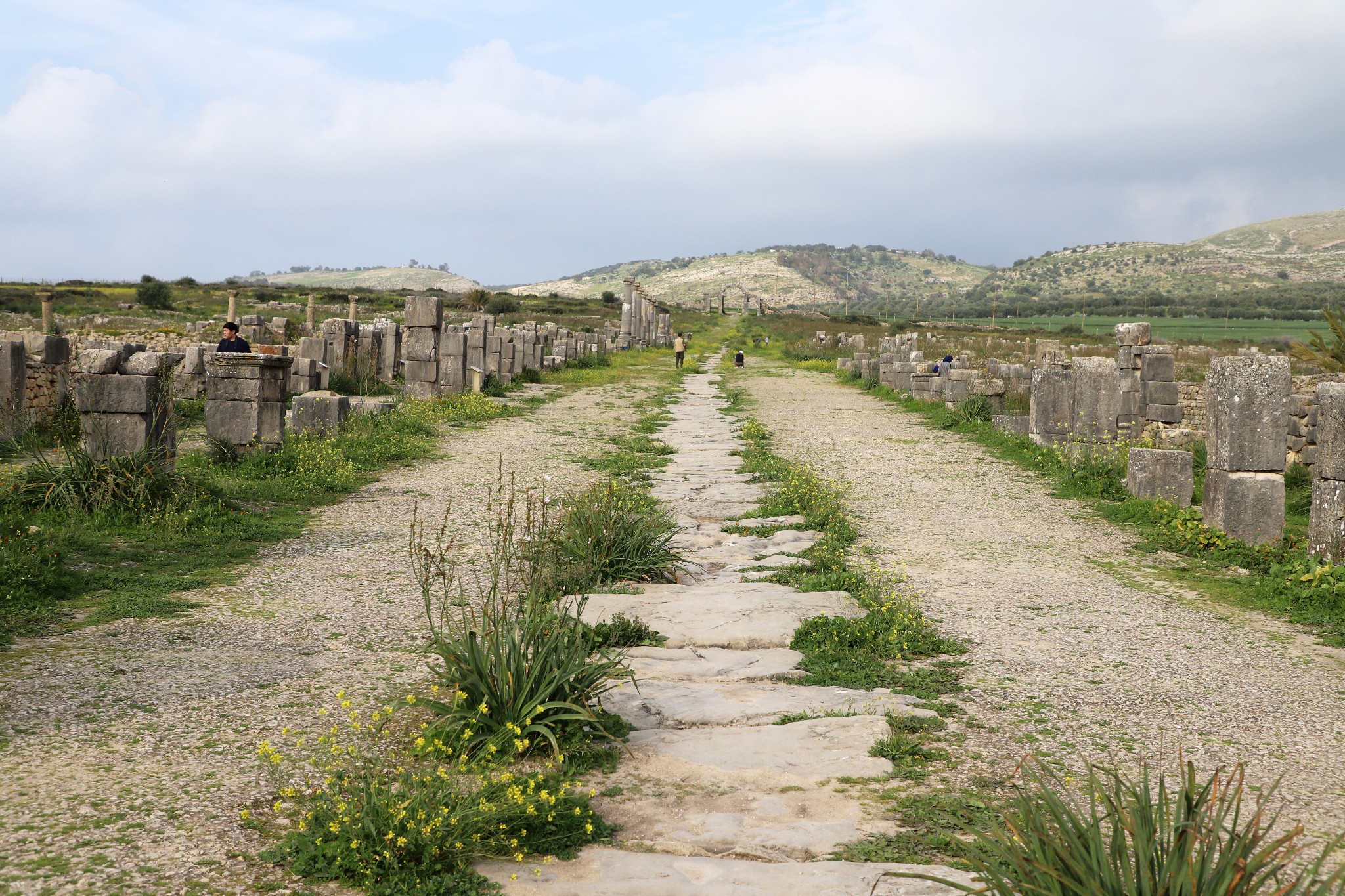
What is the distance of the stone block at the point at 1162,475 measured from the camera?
11.2 m

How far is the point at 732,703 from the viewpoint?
5.21 m

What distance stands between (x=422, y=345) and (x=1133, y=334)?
1420 cm

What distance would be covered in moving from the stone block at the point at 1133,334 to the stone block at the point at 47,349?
17.3 meters

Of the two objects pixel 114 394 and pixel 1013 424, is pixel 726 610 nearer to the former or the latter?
pixel 114 394

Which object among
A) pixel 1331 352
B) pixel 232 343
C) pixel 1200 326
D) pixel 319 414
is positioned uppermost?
pixel 1200 326

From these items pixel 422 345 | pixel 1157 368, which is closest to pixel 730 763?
pixel 1157 368

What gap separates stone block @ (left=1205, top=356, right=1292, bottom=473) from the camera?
9555 mm

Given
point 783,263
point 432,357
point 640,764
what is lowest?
point 640,764

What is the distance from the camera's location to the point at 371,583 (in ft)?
25.0

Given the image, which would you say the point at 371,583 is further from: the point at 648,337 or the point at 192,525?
the point at 648,337

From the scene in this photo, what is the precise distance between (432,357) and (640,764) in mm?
18487

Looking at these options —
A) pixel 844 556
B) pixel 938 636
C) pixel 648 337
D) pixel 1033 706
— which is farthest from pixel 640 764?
pixel 648 337

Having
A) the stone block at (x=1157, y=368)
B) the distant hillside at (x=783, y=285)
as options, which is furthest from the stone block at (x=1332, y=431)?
the distant hillside at (x=783, y=285)

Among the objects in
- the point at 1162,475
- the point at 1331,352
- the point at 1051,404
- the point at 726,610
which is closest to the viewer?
the point at 726,610
